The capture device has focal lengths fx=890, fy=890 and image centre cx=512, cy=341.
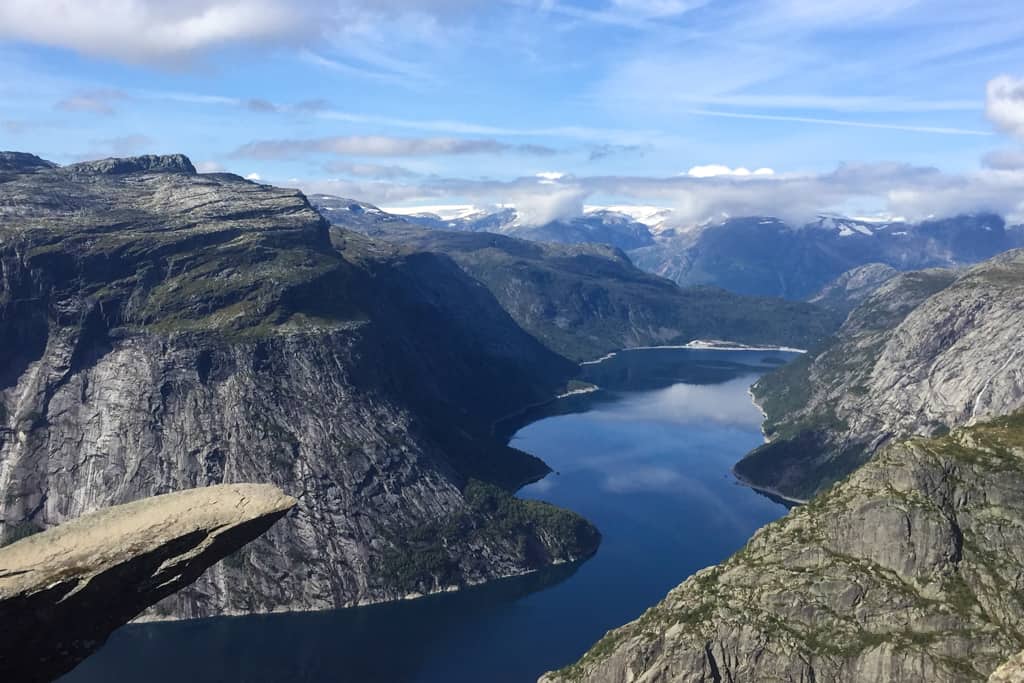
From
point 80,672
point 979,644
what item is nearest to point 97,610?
point 979,644

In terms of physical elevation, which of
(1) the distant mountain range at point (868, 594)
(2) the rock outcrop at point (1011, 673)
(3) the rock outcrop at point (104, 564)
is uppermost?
(3) the rock outcrop at point (104, 564)

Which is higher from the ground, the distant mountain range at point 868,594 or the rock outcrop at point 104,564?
the rock outcrop at point 104,564

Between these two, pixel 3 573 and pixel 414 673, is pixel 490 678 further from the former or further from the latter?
pixel 3 573

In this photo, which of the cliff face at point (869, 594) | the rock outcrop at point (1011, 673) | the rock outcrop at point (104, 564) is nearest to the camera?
the rock outcrop at point (104, 564)

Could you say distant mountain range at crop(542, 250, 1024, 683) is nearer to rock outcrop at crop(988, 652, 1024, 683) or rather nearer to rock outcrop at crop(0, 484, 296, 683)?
rock outcrop at crop(988, 652, 1024, 683)

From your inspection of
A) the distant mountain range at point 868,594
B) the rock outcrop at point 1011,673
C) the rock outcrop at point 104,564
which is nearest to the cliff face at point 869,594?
the distant mountain range at point 868,594

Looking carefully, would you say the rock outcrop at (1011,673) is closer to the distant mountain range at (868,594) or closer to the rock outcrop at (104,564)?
the rock outcrop at (104,564)

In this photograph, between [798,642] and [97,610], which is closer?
[97,610]

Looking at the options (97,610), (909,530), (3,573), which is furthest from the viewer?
(909,530)
